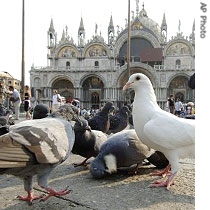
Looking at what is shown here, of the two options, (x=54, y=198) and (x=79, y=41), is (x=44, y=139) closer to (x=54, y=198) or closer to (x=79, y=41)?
(x=54, y=198)

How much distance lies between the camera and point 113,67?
46656 mm

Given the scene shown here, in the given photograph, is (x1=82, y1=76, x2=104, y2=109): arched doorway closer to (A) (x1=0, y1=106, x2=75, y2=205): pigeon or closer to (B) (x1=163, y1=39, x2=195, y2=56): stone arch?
(B) (x1=163, y1=39, x2=195, y2=56): stone arch

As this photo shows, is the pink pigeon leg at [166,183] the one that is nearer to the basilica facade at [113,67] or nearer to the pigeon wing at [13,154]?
the pigeon wing at [13,154]

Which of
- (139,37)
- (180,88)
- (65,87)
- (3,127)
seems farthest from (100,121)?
(139,37)

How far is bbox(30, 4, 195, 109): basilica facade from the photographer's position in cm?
4572

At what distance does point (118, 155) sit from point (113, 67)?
43.5 metres

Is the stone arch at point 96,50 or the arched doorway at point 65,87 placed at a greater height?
the stone arch at point 96,50

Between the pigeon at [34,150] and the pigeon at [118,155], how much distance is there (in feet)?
2.55

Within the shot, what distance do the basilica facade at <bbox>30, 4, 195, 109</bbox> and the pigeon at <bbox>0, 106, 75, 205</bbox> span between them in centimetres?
4193

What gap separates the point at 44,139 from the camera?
8.48 ft

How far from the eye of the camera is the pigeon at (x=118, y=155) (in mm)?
3562

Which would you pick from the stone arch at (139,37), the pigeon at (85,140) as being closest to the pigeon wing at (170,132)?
the pigeon at (85,140)

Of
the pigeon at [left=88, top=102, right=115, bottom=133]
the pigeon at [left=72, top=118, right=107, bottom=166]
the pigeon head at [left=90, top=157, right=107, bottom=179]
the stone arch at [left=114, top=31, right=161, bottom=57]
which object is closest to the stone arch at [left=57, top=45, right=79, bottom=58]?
the stone arch at [left=114, top=31, right=161, bottom=57]
